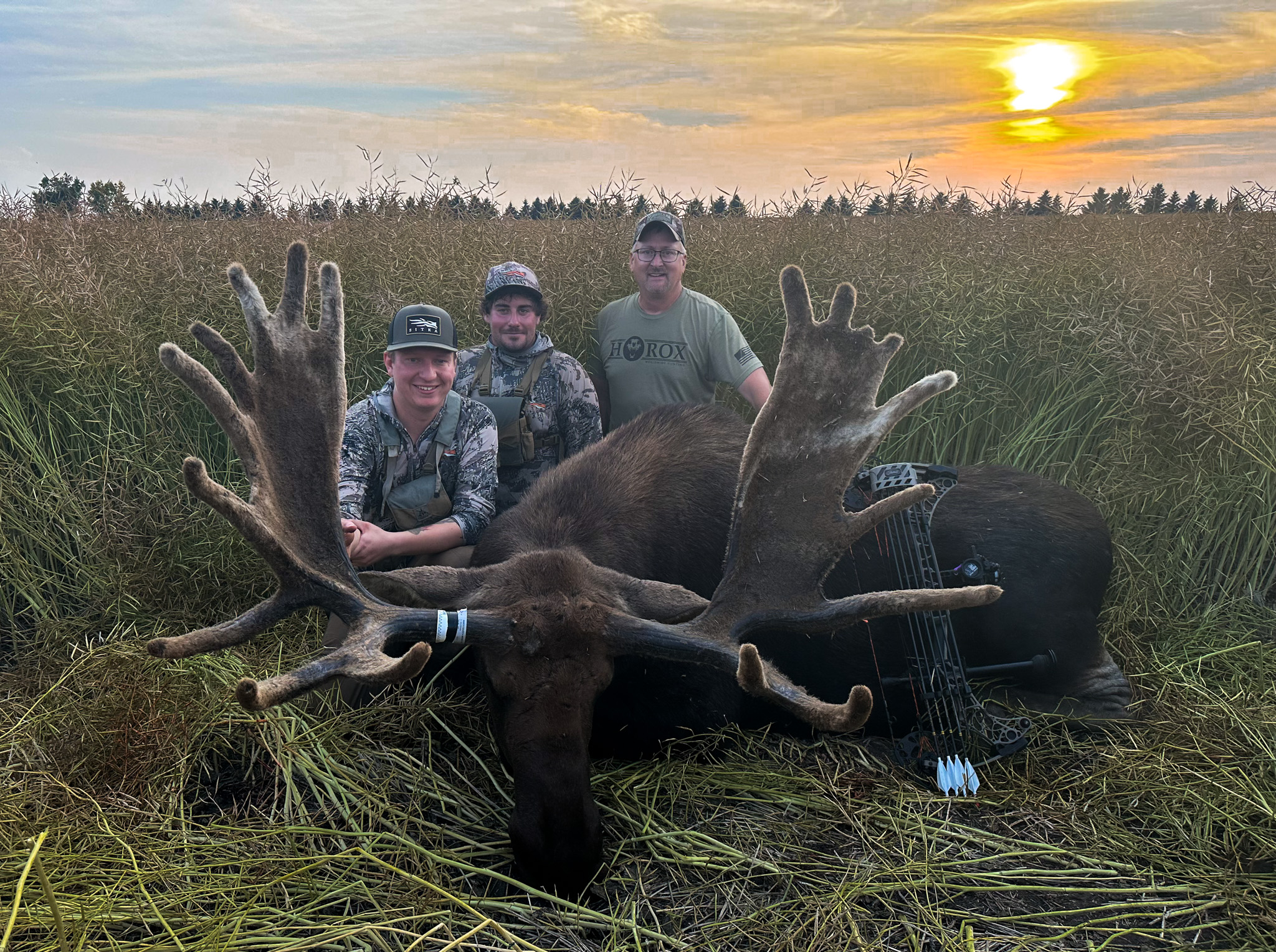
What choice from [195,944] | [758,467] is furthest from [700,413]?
[195,944]

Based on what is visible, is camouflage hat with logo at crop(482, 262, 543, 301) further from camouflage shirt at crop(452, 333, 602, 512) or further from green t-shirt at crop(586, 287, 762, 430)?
green t-shirt at crop(586, 287, 762, 430)

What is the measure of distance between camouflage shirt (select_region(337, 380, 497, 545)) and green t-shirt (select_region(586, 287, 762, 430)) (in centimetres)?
144

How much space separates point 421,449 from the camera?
4.45m

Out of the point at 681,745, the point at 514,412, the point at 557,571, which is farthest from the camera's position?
the point at 514,412

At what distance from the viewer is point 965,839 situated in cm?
309

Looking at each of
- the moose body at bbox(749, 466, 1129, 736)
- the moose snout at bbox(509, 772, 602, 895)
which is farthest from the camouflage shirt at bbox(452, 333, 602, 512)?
the moose snout at bbox(509, 772, 602, 895)

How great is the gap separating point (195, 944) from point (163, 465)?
3.69 metres

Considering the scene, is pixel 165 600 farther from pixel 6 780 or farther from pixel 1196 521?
pixel 1196 521

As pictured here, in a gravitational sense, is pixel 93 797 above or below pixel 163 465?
below

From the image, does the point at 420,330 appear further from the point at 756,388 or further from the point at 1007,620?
the point at 1007,620

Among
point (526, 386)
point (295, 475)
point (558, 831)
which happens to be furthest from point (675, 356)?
point (558, 831)

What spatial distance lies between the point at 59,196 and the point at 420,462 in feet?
24.1

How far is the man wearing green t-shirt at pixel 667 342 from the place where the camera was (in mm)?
5637

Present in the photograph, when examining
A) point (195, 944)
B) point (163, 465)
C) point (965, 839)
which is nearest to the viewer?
point (195, 944)
